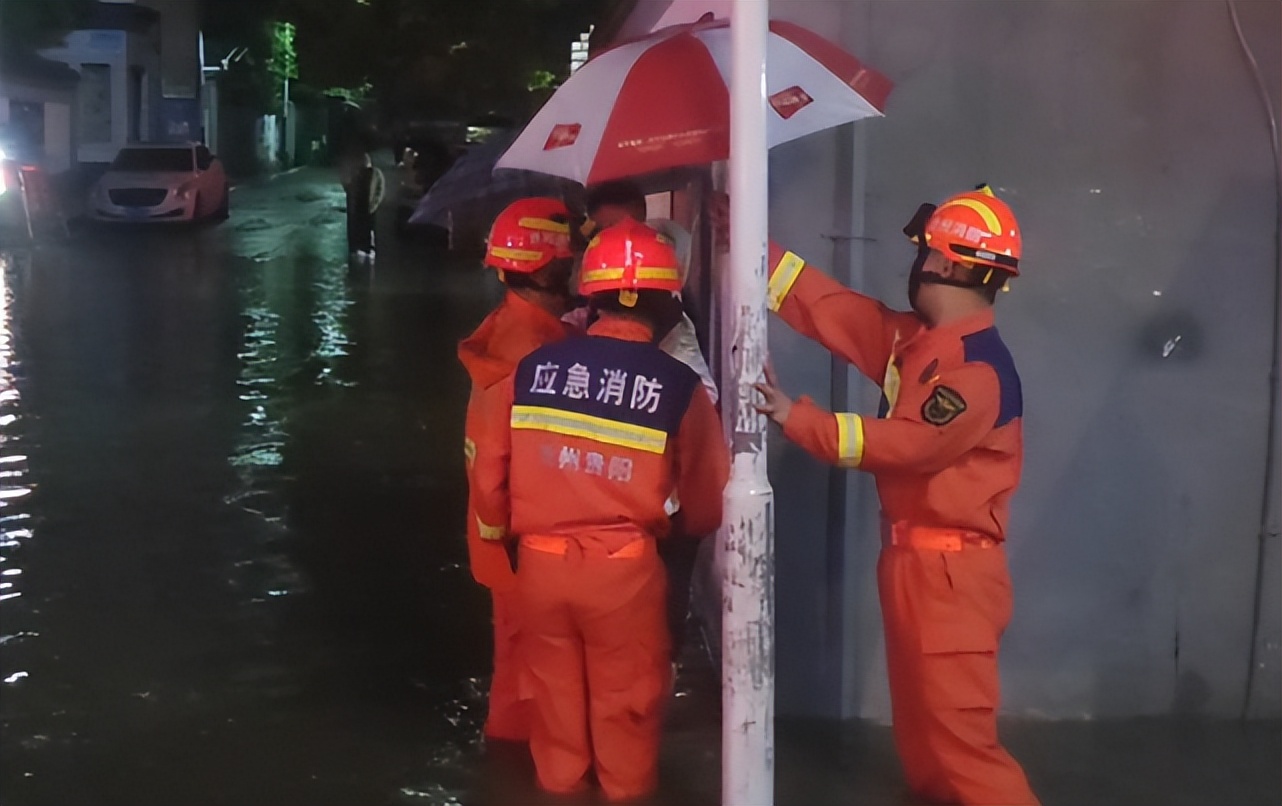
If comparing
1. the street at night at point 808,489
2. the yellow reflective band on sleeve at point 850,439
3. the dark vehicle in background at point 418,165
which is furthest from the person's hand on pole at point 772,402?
the dark vehicle in background at point 418,165

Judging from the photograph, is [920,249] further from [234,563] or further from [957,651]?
[234,563]

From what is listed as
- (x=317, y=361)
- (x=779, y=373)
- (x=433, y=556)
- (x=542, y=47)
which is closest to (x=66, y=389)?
(x=317, y=361)

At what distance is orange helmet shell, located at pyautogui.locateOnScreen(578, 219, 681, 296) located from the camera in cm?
397

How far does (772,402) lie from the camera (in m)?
3.66

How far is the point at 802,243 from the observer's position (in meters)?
4.72

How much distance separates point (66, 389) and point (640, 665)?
25.7 ft

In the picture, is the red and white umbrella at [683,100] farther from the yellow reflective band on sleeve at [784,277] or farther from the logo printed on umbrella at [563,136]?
the yellow reflective band on sleeve at [784,277]

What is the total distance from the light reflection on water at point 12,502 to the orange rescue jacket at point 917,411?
10.8ft

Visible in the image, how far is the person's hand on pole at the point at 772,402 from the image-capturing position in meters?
3.64

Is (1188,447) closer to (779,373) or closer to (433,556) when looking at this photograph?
(779,373)

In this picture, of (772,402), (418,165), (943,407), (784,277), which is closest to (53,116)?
(418,165)

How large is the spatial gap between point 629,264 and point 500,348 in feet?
2.18

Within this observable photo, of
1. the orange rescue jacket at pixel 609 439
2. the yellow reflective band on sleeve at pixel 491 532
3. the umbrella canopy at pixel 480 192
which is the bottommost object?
the yellow reflective band on sleeve at pixel 491 532

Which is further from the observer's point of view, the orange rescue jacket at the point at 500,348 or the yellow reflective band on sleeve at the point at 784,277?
the orange rescue jacket at the point at 500,348
